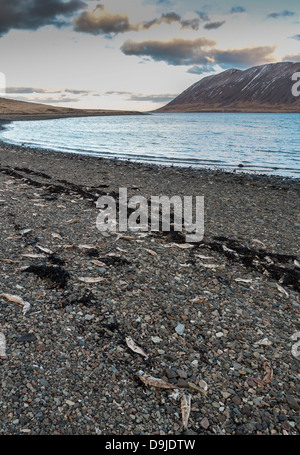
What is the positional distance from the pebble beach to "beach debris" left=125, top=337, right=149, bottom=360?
0.02 metres

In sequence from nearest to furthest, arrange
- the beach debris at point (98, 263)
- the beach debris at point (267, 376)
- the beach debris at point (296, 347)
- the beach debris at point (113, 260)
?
the beach debris at point (267, 376) → the beach debris at point (296, 347) → the beach debris at point (98, 263) → the beach debris at point (113, 260)

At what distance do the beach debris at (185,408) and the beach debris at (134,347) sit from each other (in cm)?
94

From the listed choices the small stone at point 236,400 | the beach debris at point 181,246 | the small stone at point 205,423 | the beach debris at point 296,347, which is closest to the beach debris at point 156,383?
the small stone at point 205,423

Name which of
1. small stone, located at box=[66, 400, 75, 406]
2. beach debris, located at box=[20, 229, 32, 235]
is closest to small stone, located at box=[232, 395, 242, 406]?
small stone, located at box=[66, 400, 75, 406]

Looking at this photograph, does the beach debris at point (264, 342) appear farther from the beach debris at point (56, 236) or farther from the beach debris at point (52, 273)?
the beach debris at point (56, 236)

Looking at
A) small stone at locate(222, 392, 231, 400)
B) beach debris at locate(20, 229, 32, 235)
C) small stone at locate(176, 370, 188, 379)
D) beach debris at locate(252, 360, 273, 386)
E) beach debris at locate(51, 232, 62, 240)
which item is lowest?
small stone at locate(222, 392, 231, 400)

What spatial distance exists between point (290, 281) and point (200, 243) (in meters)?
2.99

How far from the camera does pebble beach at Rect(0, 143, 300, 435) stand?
13.8 feet

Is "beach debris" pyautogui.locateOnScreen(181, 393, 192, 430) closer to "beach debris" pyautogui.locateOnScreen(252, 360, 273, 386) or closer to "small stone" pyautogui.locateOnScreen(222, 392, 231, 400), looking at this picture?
"small stone" pyautogui.locateOnScreen(222, 392, 231, 400)

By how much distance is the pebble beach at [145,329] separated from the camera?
4.19 meters

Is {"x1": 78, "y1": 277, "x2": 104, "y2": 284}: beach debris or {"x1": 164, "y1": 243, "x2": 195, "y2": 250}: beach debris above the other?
{"x1": 164, "y1": 243, "x2": 195, "y2": 250}: beach debris

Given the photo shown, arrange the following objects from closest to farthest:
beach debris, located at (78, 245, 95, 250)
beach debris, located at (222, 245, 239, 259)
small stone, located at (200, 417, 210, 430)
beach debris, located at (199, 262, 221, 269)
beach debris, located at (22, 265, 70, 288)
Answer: small stone, located at (200, 417, 210, 430) < beach debris, located at (22, 265, 70, 288) < beach debris, located at (199, 262, 221, 269) < beach debris, located at (78, 245, 95, 250) < beach debris, located at (222, 245, 239, 259)
